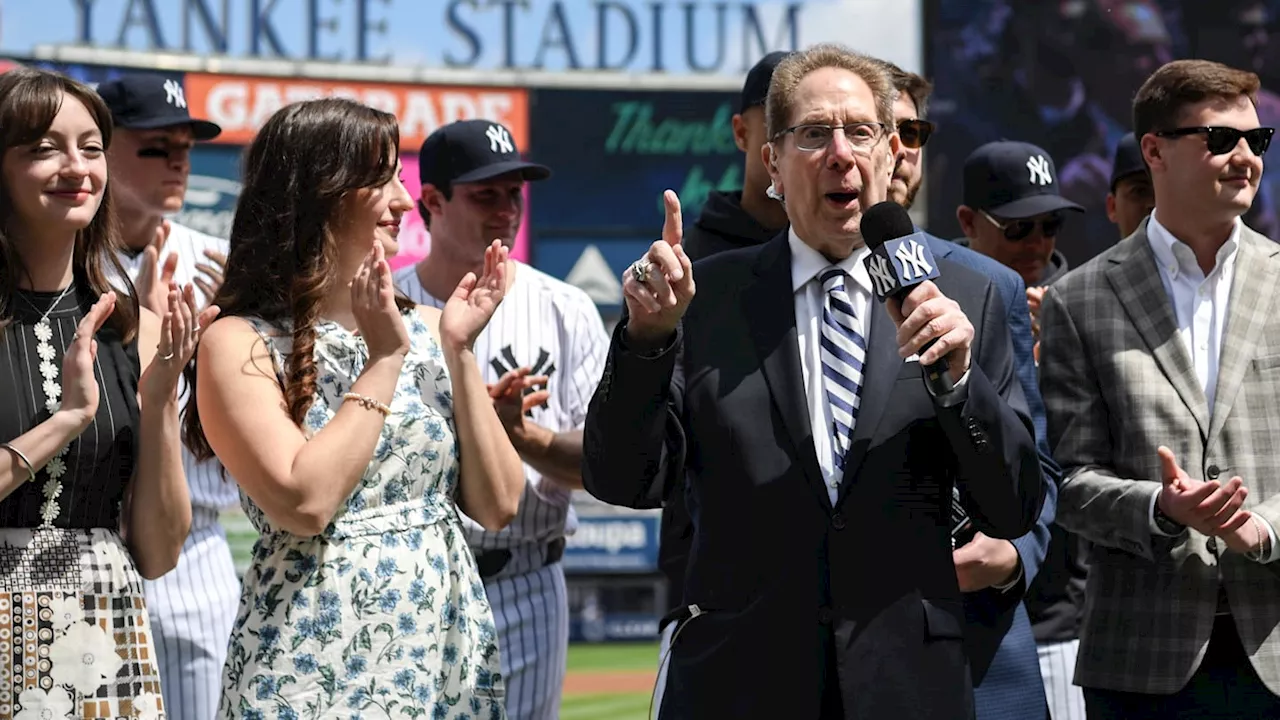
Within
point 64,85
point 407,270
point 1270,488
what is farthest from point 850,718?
point 407,270

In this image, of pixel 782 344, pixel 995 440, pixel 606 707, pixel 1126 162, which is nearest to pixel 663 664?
pixel 782 344

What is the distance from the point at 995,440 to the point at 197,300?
309 centimetres

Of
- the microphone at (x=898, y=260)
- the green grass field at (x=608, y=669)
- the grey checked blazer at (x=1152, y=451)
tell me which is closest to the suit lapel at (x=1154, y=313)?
the grey checked blazer at (x=1152, y=451)

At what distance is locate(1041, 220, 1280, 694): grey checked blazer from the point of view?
445cm

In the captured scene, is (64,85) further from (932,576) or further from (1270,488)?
(1270,488)

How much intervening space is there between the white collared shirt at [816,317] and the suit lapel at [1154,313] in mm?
1173

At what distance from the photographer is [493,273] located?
422 cm

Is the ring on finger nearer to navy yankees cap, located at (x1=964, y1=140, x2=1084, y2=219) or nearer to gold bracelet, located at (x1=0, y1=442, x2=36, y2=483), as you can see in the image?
gold bracelet, located at (x1=0, y1=442, x2=36, y2=483)

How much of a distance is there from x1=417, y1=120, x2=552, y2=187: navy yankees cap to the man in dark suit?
6.93 ft

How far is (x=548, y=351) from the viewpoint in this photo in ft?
18.4

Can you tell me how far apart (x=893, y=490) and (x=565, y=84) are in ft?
59.0

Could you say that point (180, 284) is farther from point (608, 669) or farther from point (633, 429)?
point (608, 669)

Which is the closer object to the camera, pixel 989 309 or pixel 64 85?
pixel 989 309

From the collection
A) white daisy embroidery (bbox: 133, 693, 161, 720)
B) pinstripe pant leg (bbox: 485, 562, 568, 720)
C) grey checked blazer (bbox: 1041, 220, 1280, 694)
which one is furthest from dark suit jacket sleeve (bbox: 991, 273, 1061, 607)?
white daisy embroidery (bbox: 133, 693, 161, 720)
